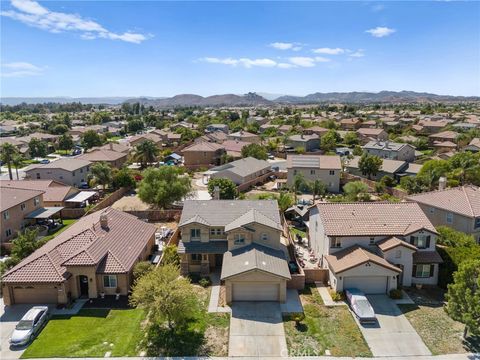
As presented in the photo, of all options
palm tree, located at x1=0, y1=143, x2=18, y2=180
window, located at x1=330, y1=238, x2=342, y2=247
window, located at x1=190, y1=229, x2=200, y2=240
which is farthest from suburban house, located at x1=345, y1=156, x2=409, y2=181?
palm tree, located at x1=0, y1=143, x2=18, y2=180

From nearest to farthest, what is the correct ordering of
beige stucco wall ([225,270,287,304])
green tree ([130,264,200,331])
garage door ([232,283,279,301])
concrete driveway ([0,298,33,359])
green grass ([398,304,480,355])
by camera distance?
concrete driveway ([0,298,33,359]) < green grass ([398,304,480,355]) < green tree ([130,264,200,331]) < beige stucco wall ([225,270,287,304]) < garage door ([232,283,279,301])

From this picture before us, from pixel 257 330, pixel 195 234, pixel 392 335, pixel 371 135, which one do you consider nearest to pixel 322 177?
pixel 195 234

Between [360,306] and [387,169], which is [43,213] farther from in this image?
[387,169]

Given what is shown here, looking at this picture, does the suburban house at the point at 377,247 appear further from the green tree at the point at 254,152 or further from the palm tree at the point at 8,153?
the palm tree at the point at 8,153

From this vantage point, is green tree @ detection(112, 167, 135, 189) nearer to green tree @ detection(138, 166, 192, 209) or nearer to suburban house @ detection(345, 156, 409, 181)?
green tree @ detection(138, 166, 192, 209)

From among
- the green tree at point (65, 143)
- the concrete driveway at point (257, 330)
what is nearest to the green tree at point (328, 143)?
the green tree at point (65, 143)

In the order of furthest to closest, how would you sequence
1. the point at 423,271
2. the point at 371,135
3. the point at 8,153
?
the point at 371,135
the point at 8,153
the point at 423,271

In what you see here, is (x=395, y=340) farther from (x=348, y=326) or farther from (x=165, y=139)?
(x=165, y=139)
